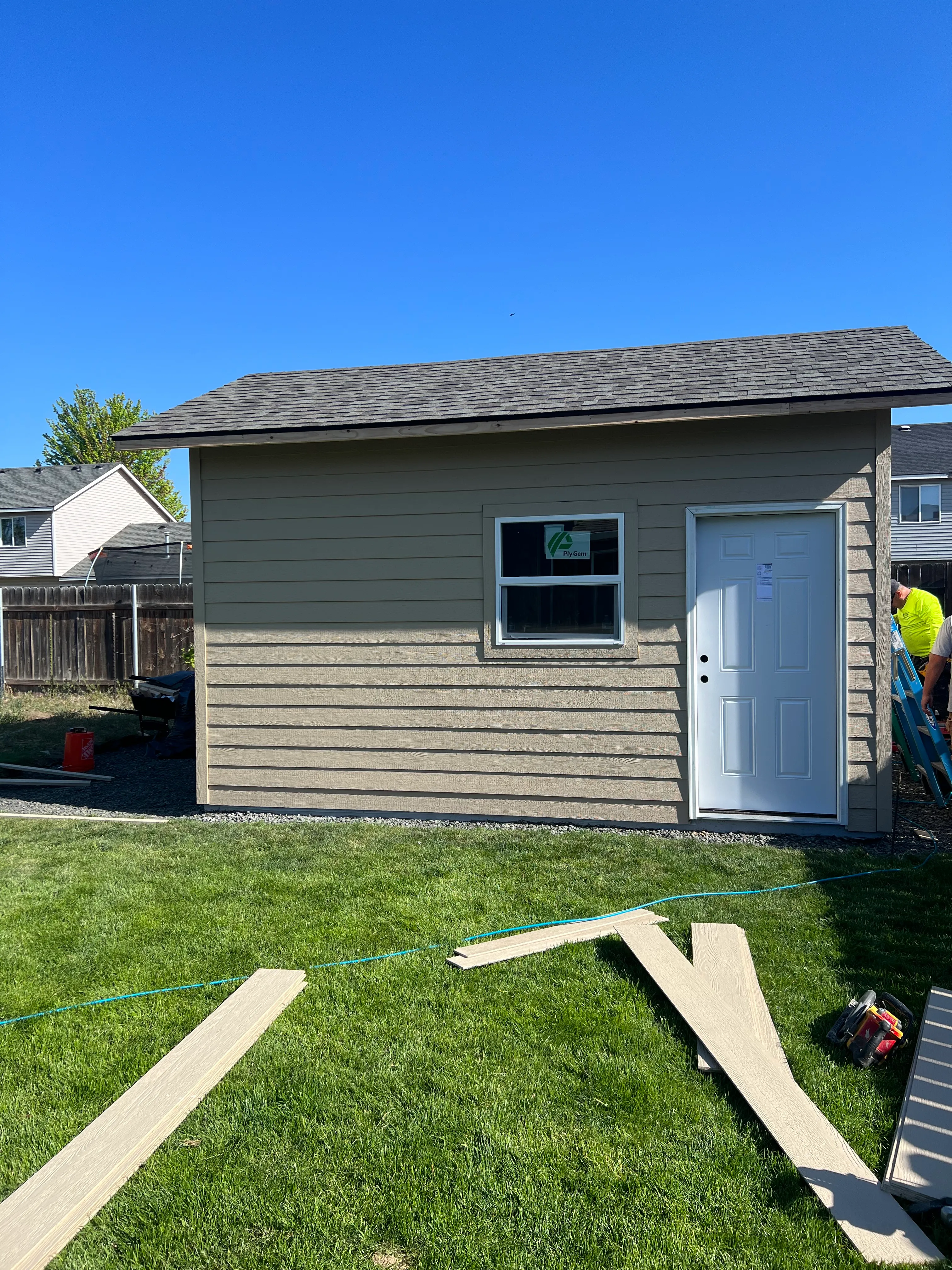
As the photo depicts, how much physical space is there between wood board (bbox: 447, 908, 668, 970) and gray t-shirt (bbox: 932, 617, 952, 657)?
3.04 meters

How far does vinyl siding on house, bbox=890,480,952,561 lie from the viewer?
996 inches

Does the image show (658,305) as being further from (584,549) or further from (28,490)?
(28,490)

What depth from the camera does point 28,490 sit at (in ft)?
100

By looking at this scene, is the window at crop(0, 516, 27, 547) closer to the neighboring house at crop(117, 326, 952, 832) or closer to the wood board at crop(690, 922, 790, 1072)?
the neighboring house at crop(117, 326, 952, 832)

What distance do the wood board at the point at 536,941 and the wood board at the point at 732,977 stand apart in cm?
35

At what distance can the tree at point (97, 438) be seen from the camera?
136 ft

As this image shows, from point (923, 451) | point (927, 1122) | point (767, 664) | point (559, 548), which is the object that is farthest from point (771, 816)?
point (923, 451)

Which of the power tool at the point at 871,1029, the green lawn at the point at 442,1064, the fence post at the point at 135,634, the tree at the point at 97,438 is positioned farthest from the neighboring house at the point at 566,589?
the tree at the point at 97,438

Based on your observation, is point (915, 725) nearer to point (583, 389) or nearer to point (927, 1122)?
point (583, 389)

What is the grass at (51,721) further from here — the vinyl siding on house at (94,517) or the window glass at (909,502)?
the window glass at (909,502)

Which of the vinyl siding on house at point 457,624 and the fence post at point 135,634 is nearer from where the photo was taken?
the vinyl siding on house at point 457,624

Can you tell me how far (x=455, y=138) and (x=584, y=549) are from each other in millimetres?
9018

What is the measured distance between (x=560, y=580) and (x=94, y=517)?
98.0ft

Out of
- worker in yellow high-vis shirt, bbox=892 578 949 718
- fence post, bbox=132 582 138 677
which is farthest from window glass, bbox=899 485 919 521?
fence post, bbox=132 582 138 677
